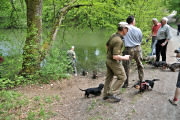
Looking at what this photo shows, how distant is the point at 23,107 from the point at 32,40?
3141 mm

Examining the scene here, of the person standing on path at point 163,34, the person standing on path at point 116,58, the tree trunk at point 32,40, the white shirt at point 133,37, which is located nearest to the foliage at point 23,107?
the tree trunk at point 32,40

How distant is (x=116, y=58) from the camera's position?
336 centimetres

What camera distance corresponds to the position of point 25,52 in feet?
21.2

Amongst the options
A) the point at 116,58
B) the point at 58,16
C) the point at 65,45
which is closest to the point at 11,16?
the point at 58,16

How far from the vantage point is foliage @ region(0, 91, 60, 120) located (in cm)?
405

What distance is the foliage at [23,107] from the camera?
4.05 metres

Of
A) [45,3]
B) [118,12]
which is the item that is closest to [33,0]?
[45,3]

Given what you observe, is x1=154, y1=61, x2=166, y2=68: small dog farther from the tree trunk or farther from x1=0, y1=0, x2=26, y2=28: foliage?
x1=0, y1=0, x2=26, y2=28: foliage

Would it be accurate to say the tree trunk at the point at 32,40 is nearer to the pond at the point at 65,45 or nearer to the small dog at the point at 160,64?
the pond at the point at 65,45

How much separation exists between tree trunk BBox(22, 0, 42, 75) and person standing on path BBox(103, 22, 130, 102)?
412 cm

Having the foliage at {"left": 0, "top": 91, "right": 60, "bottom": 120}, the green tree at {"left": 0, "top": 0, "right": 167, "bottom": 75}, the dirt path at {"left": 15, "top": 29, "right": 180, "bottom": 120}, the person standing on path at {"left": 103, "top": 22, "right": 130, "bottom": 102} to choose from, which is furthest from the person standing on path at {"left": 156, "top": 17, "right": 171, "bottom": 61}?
the foliage at {"left": 0, "top": 91, "right": 60, "bottom": 120}

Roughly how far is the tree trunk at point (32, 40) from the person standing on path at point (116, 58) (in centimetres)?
412

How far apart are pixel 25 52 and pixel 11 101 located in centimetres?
250

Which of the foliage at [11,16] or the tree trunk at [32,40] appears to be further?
the foliage at [11,16]
